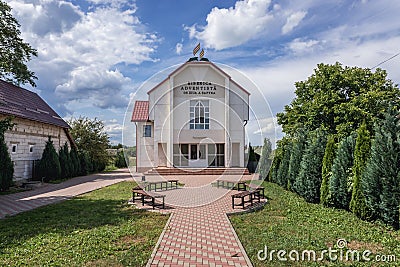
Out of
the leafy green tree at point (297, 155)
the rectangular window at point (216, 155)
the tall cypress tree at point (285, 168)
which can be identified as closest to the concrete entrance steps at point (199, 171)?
the rectangular window at point (216, 155)

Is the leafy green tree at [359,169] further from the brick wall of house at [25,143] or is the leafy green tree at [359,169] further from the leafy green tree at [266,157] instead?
the brick wall of house at [25,143]

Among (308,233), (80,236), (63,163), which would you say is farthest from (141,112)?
(308,233)

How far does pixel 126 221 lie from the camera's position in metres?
6.57

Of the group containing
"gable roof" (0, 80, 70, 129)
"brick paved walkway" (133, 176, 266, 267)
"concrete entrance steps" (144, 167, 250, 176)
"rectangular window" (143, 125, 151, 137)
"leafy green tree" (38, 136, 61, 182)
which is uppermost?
"gable roof" (0, 80, 70, 129)

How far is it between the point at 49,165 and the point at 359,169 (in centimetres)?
1574

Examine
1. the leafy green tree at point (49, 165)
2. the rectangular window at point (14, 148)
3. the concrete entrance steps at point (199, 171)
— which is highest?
the rectangular window at point (14, 148)

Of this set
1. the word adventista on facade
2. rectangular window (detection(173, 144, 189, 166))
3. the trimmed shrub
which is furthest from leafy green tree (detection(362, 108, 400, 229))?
the trimmed shrub

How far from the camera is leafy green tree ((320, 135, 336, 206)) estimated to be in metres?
8.46

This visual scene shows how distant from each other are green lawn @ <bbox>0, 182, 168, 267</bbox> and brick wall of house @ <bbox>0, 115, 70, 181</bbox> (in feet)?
26.1

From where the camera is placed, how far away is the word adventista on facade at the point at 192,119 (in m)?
21.2

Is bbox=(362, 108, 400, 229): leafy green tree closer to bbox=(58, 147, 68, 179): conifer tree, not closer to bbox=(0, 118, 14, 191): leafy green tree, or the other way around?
bbox=(0, 118, 14, 191): leafy green tree

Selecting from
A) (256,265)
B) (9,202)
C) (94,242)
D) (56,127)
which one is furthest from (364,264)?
(56,127)

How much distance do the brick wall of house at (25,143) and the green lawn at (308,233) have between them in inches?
491

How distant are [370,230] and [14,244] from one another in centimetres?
679
